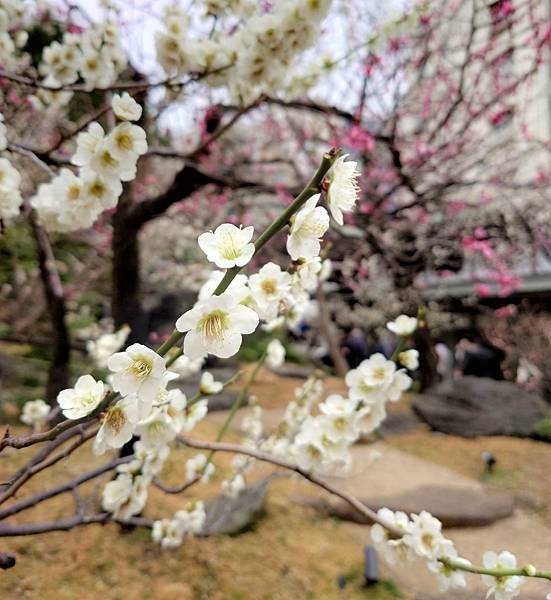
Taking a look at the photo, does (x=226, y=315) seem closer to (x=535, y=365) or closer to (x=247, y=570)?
(x=247, y=570)

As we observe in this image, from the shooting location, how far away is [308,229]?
2.31ft

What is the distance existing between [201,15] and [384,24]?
959 millimetres

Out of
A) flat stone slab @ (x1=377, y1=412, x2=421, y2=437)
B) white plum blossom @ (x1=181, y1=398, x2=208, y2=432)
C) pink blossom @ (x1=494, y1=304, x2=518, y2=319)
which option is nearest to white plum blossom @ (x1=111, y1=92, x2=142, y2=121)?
white plum blossom @ (x1=181, y1=398, x2=208, y2=432)

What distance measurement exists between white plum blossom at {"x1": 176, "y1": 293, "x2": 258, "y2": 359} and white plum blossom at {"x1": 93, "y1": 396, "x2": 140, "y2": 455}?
181 millimetres

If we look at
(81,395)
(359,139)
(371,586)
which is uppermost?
(359,139)

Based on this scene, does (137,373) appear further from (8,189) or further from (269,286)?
(8,189)

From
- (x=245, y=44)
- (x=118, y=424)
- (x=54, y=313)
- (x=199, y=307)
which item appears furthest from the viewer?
(x=54, y=313)

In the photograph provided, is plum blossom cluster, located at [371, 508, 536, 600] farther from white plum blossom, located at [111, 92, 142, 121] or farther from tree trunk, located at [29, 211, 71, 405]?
tree trunk, located at [29, 211, 71, 405]

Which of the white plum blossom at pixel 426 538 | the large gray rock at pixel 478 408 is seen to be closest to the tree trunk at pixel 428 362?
the large gray rock at pixel 478 408

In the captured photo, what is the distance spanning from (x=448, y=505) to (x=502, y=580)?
4.78 feet

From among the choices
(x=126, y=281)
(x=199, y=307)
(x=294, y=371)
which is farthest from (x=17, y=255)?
(x=199, y=307)

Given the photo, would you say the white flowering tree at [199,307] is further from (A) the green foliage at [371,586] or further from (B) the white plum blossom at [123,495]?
(A) the green foliage at [371,586]

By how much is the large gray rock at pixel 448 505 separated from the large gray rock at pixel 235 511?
40 centimetres

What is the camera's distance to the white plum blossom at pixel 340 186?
2.23 feet
